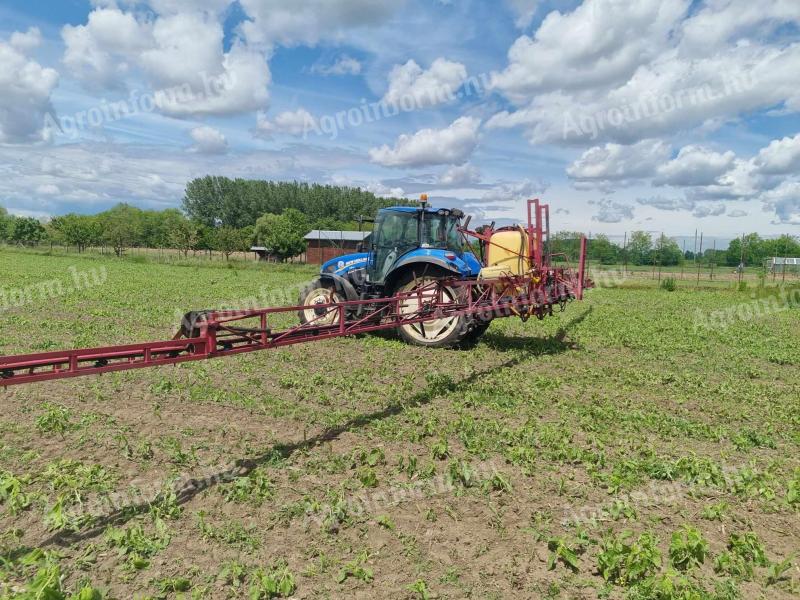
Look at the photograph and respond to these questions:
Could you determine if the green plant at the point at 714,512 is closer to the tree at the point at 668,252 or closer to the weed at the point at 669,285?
the weed at the point at 669,285

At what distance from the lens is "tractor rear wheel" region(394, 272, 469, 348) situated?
9.43m

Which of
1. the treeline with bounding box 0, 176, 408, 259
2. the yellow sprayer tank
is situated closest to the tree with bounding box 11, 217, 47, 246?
the treeline with bounding box 0, 176, 408, 259

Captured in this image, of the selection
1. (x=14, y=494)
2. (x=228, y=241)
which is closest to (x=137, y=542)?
(x=14, y=494)

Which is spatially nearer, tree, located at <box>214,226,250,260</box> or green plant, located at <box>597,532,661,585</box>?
green plant, located at <box>597,532,661,585</box>

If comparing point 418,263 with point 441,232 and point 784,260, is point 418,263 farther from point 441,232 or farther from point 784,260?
point 784,260

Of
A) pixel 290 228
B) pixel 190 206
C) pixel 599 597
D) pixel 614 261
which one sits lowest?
pixel 599 597

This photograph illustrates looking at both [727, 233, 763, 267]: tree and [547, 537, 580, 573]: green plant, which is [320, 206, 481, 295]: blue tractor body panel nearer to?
[547, 537, 580, 573]: green plant

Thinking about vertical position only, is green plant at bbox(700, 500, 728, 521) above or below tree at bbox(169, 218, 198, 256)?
below

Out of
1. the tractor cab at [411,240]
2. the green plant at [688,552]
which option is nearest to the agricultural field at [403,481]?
the green plant at [688,552]

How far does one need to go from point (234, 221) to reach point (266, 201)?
21.2 ft

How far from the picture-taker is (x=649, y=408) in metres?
6.81

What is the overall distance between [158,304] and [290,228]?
154ft

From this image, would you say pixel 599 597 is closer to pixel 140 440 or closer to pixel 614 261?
pixel 140 440

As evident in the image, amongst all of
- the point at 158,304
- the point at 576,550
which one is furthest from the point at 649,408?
the point at 158,304
